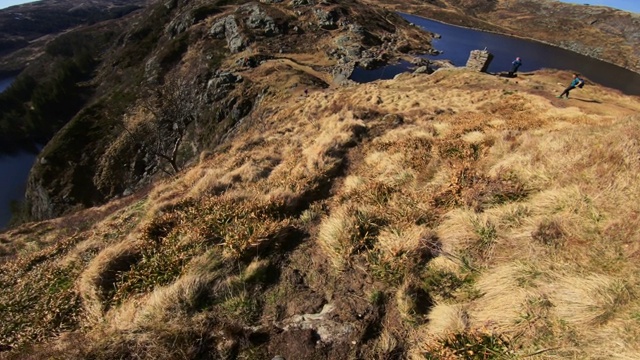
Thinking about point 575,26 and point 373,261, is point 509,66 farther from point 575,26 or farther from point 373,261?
point 575,26

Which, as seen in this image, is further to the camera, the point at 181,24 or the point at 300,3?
the point at 181,24

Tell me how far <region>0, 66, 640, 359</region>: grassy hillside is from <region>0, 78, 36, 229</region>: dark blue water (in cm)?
8616

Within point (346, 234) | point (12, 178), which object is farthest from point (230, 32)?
point (12, 178)

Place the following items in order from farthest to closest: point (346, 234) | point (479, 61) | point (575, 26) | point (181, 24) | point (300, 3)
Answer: point (575, 26) → point (181, 24) → point (300, 3) → point (479, 61) → point (346, 234)

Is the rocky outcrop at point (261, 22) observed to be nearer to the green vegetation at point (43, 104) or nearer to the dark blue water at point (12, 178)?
the dark blue water at point (12, 178)

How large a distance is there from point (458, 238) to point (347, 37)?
6277 centimetres

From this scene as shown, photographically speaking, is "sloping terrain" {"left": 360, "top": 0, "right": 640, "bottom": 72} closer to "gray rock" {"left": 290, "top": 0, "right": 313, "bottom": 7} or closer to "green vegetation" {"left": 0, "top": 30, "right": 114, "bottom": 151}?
"gray rock" {"left": 290, "top": 0, "right": 313, "bottom": 7}

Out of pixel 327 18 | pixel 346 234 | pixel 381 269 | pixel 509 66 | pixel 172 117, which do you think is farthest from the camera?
pixel 509 66

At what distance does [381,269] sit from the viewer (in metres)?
6.09

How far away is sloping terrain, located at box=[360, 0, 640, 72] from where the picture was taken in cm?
14050

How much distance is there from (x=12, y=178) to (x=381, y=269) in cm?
11908

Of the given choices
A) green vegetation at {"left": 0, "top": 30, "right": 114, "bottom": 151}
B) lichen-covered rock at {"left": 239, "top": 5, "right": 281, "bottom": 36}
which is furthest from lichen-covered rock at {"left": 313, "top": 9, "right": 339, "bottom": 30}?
green vegetation at {"left": 0, "top": 30, "right": 114, "bottom": 151}

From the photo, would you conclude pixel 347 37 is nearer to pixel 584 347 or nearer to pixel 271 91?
pixel 271 91

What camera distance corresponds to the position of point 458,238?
6.14 m
